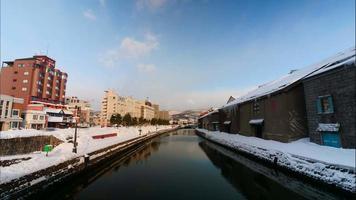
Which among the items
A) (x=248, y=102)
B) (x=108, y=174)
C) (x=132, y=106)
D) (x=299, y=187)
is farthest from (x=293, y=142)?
(x=132, y=106)

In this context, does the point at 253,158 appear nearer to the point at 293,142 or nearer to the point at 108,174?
the point at 293,142

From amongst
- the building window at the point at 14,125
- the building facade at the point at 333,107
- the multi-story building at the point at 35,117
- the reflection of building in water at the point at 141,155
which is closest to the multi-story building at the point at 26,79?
the multi-story building at the point at 35,117

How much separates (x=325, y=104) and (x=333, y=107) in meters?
1.18

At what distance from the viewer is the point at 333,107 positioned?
53.5ft

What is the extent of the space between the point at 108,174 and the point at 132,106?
123155 mm

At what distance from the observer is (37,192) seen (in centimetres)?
1162

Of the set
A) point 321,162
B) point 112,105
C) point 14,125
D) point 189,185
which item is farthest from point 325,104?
point 112,105

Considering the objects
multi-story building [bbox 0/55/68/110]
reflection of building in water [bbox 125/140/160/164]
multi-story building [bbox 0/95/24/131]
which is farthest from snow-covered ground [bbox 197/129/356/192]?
multi-story building [bbox 0/55/68/110]

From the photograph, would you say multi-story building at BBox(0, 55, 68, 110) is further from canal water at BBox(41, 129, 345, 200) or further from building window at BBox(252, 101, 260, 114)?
building window at BBox(252, 101, 260, 114)

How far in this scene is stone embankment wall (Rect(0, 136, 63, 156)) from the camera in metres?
21.7

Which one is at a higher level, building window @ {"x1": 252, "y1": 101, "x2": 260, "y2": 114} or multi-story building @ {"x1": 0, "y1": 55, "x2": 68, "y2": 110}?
multi-story building @ {"x1": 0, "y1": 55, "x2": 68, "y2": 110}

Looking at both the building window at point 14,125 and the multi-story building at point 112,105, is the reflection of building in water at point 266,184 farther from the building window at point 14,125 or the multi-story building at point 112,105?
the multi-story building at point 112,105

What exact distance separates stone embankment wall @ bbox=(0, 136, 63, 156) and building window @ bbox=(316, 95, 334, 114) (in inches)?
1213

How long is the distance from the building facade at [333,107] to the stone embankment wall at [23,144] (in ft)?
100
